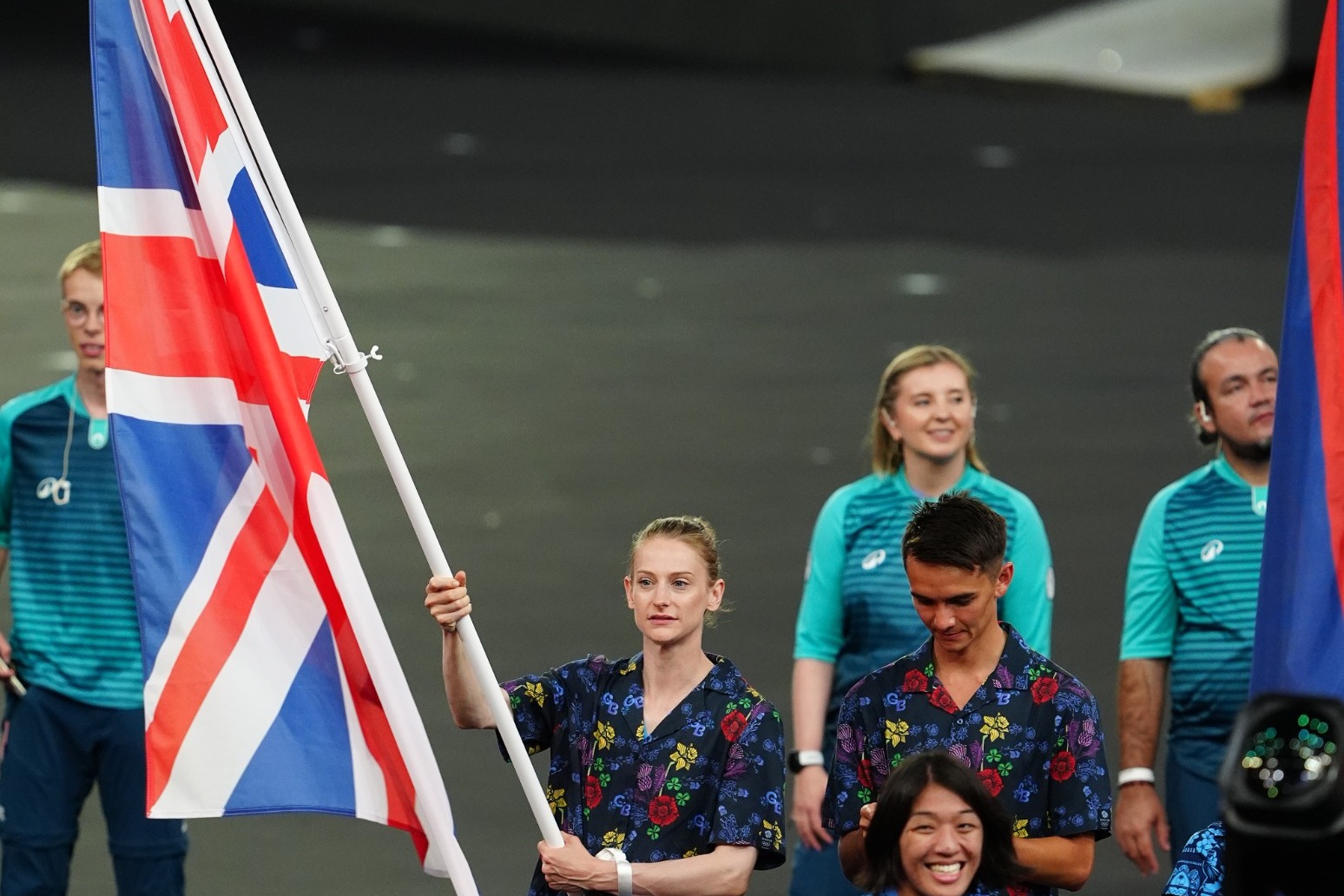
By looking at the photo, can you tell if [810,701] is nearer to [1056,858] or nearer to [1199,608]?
[1199,608]

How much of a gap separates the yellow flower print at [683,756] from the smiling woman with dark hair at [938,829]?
1.37 ft

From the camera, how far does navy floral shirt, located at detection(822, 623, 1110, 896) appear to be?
3.94m

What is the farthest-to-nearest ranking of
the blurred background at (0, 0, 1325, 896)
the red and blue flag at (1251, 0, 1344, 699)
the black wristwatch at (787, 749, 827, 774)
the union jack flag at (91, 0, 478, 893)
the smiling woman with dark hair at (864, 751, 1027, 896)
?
1. the blurred background at (0, 0, 1325, 896)
2. the black wristwatch at (787, 749, 827, 774)
3. the union jack flag at (91, 0, 478, 893)
4. the smiling woman with dark hair at (864, 751, 1027, 896)
5. the red and blue flag at (1251, 0, 1344, 699)

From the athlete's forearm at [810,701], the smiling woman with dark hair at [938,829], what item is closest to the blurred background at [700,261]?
the athlete's forearm at [810,701]

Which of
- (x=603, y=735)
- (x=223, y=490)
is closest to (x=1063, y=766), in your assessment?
(x=603, y=735)

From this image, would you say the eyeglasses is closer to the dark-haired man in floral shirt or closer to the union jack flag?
the union jack flag

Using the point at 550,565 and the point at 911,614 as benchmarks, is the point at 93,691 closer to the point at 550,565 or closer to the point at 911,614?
the point at 911,614

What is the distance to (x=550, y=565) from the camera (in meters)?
8.63

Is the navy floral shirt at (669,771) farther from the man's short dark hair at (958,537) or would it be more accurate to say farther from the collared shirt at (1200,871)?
the collared shirt at (1200,871)

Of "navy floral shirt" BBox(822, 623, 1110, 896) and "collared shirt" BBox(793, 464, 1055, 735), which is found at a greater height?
"collared shirt" BBox(793, 464, 1055, 735)

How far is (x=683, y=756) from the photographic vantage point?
3.96 meters

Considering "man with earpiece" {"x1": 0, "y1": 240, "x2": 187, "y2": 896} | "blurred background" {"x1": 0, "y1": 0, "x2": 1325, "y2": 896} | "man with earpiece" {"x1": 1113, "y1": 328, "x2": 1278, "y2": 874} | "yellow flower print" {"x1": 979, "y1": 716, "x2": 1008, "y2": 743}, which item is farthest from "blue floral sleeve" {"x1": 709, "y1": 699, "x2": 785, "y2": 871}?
"blurred background" {"x1": 0, "y1": 0, "x2": 1325, "y2": 896}

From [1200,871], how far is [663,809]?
1.02 metres

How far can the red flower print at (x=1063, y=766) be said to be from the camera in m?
3.94
